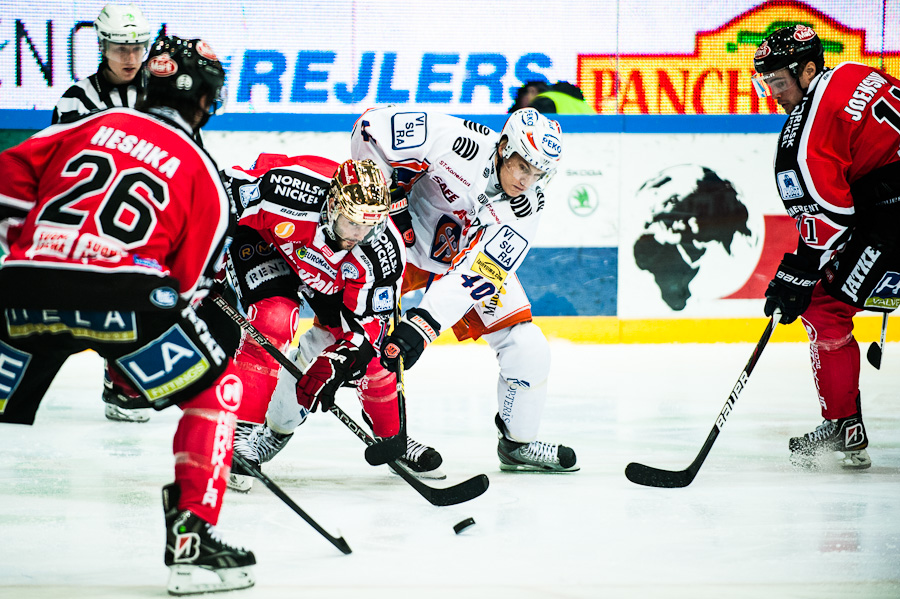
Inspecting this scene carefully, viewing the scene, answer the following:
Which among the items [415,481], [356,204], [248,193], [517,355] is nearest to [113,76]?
[248,193]

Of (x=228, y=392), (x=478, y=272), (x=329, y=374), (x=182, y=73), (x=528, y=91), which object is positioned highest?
(x=528, y=91)

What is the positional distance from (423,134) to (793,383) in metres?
2.34

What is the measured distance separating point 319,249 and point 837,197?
148cm

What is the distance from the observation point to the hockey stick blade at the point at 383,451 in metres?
2.40

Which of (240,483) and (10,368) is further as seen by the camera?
(240,483)

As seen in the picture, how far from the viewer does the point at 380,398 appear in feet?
8.86

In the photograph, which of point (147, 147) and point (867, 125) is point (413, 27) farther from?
point (147, 147)

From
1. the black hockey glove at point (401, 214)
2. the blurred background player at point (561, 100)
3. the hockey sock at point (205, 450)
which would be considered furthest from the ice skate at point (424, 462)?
the blurred background player at point (561, 100)

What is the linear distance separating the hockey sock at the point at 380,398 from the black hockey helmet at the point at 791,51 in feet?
4.87

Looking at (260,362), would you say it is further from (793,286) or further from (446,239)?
(793,286)

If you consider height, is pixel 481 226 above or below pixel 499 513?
above

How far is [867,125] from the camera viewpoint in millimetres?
2709

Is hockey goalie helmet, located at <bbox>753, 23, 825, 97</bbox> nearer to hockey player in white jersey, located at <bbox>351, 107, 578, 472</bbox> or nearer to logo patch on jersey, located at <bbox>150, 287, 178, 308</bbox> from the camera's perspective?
hockey player in white jersey, located at <bbox>351, 107, 578, 472</bbox>

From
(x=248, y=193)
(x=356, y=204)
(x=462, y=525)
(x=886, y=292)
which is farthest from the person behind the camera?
(x=886, y=292)
